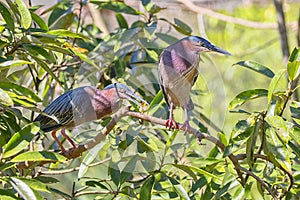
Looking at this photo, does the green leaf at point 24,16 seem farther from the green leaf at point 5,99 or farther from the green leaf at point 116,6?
the green leaf at point 116,6

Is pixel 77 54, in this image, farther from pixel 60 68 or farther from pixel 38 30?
pixel 60 68

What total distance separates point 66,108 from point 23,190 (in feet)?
0.76

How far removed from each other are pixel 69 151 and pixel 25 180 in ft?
0.67

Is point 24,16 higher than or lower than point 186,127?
higher

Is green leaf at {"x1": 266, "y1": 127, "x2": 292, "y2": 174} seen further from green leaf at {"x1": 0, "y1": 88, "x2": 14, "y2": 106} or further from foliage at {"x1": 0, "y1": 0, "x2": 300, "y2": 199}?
green leaf at {"x1": 0, "y1": 88, "x2": 14, "y2": 106}

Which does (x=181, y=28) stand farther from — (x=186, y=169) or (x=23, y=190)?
(x=23, y=190)

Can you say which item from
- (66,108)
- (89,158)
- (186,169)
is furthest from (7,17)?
(186,169)

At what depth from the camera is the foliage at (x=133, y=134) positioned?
106cm

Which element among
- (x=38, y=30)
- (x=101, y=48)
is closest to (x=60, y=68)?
(x=101, y=48)

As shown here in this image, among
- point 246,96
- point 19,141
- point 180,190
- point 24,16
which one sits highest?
point 24,16

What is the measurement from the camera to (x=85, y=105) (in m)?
1.10

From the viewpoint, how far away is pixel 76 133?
4.53ft

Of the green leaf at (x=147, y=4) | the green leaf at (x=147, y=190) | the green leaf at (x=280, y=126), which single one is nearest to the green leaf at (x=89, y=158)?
the green leaf at (x=147, y=190)

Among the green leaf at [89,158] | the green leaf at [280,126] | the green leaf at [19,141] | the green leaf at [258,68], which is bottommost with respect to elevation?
the green leaf at [89,158]
